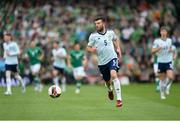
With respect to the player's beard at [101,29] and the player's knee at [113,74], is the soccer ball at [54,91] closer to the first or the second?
the player's knee at [113,74]

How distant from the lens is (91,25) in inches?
1431

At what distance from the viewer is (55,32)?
115ft

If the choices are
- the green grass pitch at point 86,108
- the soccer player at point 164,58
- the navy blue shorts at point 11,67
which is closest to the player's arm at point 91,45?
the green grass pitch at point 86,108

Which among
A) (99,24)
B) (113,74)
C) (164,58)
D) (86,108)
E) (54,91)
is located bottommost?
(86,108)

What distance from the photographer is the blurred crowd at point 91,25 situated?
34.7m

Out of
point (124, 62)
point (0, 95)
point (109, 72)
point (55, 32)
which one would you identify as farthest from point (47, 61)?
point (109, 72)

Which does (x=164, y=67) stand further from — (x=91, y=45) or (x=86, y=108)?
(x=86, y=108)

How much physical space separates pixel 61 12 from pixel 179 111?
65.8 feet

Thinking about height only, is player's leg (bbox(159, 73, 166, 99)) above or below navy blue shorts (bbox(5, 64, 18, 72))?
below

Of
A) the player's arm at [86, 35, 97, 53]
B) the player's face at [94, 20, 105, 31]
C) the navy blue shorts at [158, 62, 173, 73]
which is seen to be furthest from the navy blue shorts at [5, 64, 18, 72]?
the player's face at [94, 20, 105, 31]

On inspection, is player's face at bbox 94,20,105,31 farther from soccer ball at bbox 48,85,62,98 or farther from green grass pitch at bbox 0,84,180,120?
soccer ball at bbox 48,85,62,98

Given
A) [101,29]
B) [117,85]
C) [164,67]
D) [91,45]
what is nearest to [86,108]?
[117,85]

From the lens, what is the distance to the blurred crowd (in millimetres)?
34719

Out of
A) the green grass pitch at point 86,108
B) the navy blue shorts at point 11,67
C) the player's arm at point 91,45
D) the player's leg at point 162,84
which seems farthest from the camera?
the navy blue shorts at point 11,67
